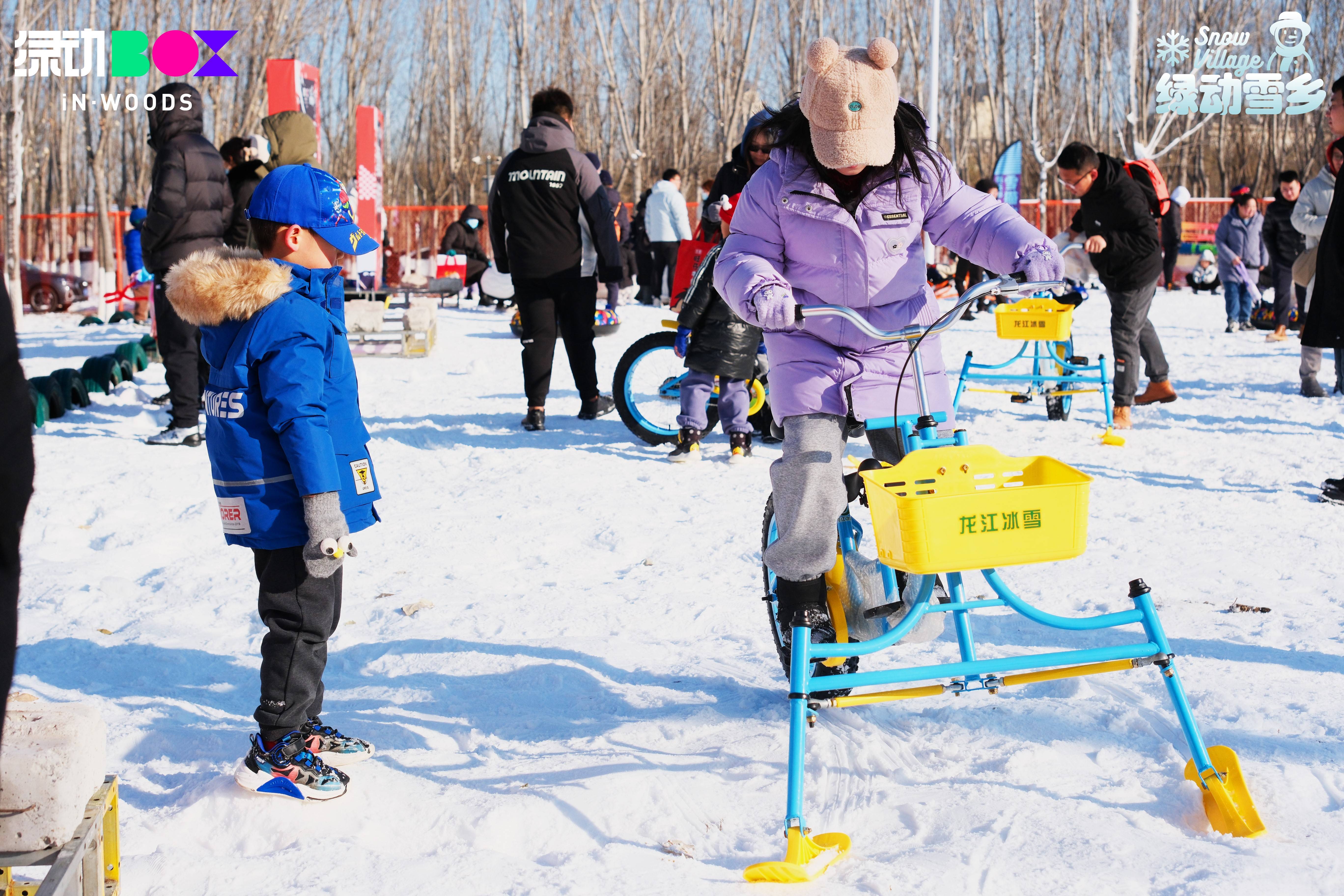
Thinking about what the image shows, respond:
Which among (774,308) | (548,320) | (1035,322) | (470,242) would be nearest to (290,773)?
(774,308)

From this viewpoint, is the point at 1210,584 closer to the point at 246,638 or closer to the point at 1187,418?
the point at 246,638

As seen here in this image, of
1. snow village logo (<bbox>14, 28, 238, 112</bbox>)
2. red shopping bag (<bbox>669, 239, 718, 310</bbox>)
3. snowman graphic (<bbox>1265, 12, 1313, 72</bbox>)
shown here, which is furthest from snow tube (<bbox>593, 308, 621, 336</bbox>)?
snowman graphic (<bbox>1265, 12, 1313, 72</bbox>)

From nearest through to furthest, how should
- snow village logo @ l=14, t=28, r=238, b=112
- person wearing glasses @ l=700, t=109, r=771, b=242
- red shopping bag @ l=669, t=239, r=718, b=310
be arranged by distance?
person wearing glasses @ l=700, t=109, r=771, b=242 → red shopping bag @ l=669, t=239, r=718, b=310 → snow village logo @ l=14, t=28, r=238, b=112

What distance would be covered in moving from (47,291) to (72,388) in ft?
37.5

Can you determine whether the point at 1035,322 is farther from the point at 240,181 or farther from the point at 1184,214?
the point at 1184,214

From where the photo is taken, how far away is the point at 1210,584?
4.50m

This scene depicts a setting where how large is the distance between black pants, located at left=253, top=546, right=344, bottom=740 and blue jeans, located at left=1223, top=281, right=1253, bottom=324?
44.1 ft

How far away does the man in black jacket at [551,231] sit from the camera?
24.7 feet

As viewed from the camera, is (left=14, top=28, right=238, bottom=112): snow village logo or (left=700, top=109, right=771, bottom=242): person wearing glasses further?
(left=14, top=28, right=238, bottom=112): snow village logo

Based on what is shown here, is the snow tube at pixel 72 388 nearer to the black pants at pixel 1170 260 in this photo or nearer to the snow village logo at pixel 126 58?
the black pants at pixel 1170 260

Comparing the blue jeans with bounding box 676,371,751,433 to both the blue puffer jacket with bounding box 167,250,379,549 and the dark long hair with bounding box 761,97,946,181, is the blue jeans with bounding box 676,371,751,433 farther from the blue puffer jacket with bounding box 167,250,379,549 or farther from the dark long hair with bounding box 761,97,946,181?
the blue puffer jacket with bounding box 167,250,379,549

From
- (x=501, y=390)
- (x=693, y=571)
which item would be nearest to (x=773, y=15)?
(x=501, y=390)

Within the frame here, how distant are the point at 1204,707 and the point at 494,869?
6.64 ft

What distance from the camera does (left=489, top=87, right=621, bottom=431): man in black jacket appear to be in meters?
7.53
